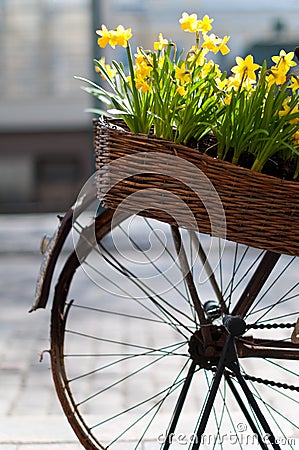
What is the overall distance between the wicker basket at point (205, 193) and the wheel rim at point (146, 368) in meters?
0.08

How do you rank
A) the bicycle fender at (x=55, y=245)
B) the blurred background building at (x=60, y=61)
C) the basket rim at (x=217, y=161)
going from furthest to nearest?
the blurred background building at (x=60, y=61) → the bicycle fender at (x=55, y=245) → the basket rim at (x=217, y=161)

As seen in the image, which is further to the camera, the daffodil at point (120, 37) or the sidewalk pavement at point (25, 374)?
the sidewalk pavement at point (25, 374)

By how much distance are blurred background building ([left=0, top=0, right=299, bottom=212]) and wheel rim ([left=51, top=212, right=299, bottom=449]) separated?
271 centimetres

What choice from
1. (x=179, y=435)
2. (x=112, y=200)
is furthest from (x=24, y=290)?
(x=112, y=200)

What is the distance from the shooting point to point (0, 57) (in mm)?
7359

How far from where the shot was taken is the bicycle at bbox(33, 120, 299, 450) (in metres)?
1.58

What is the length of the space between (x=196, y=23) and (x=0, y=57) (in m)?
6.18

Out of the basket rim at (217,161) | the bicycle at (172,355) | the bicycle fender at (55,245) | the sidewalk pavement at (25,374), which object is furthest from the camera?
the sidewalk pavement at (25,374)

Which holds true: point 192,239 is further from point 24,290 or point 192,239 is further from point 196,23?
point 24,290

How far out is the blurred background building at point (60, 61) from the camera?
6.55 metres

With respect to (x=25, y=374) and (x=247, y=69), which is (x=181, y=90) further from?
(x=25, y=374)

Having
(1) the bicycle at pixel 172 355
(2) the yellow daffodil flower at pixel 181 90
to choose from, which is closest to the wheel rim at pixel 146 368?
(1) the bicycle at pixel 172 355

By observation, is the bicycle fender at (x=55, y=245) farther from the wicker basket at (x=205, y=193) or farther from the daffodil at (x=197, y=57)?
the daffodil at (x=197, y=57)

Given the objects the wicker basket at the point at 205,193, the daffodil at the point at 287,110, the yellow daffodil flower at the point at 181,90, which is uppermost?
the yellow daffodil flower at the point at 181,90
